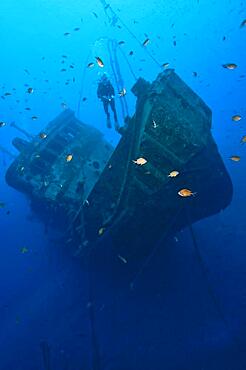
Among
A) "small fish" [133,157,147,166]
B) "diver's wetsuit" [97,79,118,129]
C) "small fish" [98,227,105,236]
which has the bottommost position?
"small fish" [98,227,105,236]

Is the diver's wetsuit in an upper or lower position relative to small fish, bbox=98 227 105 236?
upper

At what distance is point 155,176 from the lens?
8062mm

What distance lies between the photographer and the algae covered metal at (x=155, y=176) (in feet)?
26.4

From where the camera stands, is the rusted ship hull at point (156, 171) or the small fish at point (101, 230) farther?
the small fish at point (101, 230)

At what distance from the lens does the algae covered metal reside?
8055mm

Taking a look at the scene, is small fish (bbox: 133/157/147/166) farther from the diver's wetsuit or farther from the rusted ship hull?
the diver's wetsuit

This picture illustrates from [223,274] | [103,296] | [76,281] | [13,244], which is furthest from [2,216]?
[223,274]

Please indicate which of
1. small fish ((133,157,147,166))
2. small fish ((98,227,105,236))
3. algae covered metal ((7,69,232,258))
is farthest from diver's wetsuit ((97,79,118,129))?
small fish ((98,227,105,236))

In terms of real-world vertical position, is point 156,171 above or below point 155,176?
above

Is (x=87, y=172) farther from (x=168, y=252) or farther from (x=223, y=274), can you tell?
(x=223, y=274)

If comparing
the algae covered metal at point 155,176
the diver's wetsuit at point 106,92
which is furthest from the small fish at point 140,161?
the diver's wetsuit at point 106,92

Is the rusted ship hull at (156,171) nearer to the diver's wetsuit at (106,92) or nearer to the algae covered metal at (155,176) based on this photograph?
the algae covered metal at (155,176)

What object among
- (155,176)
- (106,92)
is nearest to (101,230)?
(155,176)

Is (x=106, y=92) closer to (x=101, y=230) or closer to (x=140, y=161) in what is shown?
(x=140, y=161)
